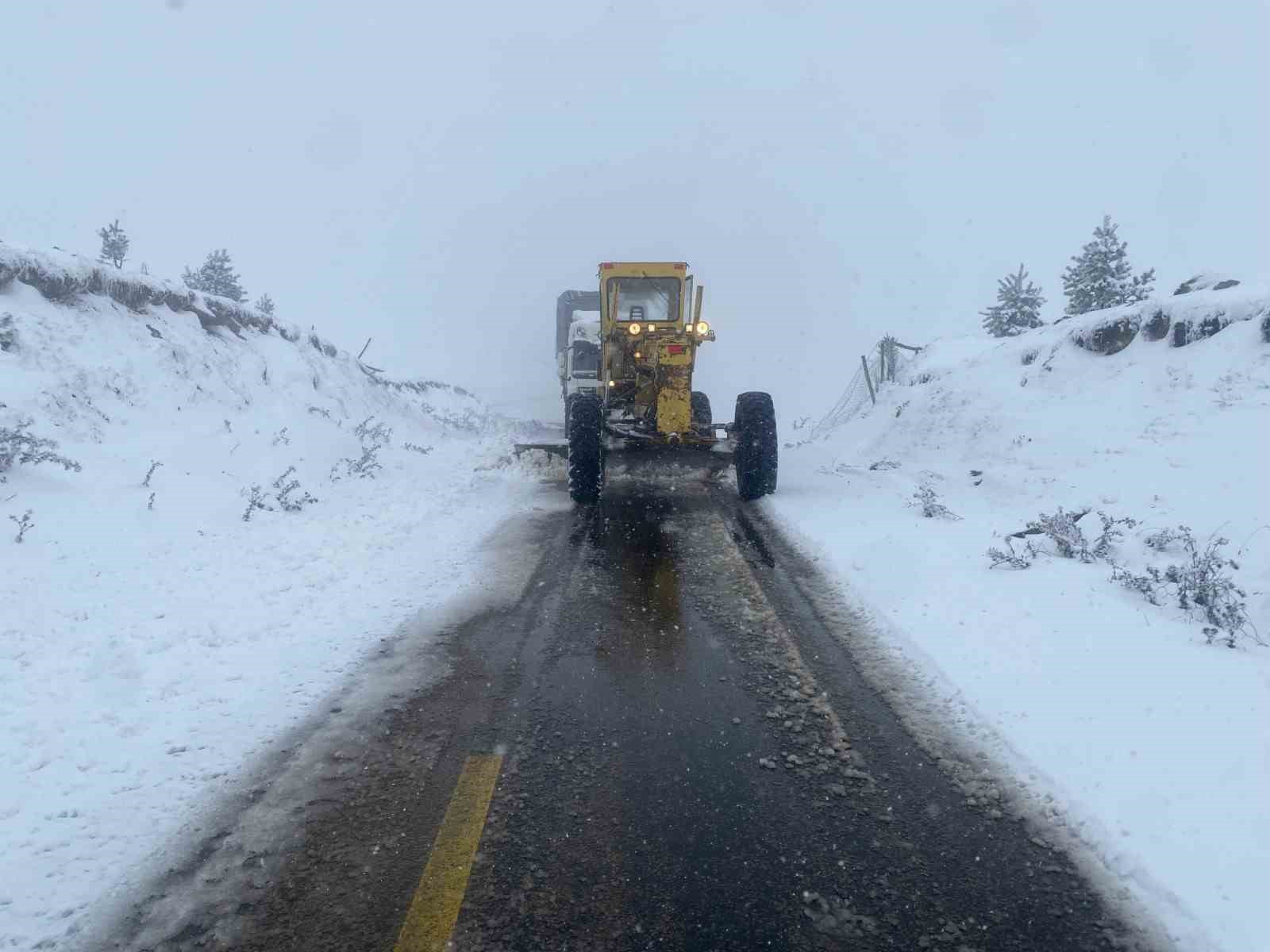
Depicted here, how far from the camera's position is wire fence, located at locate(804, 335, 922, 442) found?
17859 millimetres

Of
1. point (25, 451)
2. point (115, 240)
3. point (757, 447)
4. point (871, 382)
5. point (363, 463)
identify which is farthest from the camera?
point (871, 382)

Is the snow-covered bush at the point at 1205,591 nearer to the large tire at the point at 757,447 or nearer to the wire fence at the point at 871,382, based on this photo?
the large tire at the point at 757,447

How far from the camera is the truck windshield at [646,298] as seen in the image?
11.8m

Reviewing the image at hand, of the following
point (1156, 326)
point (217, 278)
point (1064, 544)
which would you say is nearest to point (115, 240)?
point (217, 278)

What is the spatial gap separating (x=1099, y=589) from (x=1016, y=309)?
1611cm

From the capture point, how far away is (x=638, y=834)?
9.11 ft

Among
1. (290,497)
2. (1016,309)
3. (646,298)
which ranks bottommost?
(290,497)

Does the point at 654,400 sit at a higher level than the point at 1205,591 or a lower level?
higher

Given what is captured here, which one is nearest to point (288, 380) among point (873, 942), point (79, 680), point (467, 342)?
point (79, 680)

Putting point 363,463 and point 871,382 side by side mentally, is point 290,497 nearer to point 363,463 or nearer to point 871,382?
point 363,463

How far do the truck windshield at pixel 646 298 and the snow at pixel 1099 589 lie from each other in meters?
3.45

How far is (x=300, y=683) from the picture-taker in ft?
13.2

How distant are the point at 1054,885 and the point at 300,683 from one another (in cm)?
372

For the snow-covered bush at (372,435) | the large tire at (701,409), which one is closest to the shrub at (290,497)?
the snow-covered bush at (372,435)
